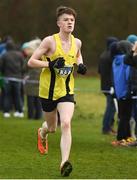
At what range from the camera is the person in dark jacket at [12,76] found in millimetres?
20172

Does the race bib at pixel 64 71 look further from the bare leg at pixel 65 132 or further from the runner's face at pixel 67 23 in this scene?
the runner's face at pixel 67 23

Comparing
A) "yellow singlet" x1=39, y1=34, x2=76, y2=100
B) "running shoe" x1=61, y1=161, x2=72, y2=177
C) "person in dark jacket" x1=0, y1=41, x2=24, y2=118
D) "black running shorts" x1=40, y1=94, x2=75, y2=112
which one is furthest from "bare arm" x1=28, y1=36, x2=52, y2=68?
"person in dark jacket" x1=0, y1=41, x2=24, y2=118

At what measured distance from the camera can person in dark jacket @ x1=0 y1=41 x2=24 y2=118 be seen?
2017cm

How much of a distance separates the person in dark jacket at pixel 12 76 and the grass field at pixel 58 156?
2.25 m

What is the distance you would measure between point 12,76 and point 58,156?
8995 millimetres

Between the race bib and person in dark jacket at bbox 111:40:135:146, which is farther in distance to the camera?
person in dark jacket at bbox 111:40:135:146

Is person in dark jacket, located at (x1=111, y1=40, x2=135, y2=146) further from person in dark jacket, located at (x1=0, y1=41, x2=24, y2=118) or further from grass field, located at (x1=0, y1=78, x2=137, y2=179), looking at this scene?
person in dark jacket, located at (x1=0, y1=41, x2=24, y2=118)

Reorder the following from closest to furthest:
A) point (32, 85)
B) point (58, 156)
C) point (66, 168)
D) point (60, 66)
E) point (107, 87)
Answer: point (66, 168), point (60, 66), point (58, 156), point (107, 87), point (32, 85)

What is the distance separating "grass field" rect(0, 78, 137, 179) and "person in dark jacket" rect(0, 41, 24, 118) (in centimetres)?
225

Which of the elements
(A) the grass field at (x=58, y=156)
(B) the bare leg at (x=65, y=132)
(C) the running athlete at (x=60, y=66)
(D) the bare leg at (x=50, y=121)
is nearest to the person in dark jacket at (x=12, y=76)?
(A) the grass field at (x=58, y=156)

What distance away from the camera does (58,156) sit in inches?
458

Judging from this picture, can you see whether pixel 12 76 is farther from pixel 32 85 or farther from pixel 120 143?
pixel 120 143

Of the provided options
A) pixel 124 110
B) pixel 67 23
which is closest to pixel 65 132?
pixel 67 23

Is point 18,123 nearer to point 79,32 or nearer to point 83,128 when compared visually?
point 83,128
